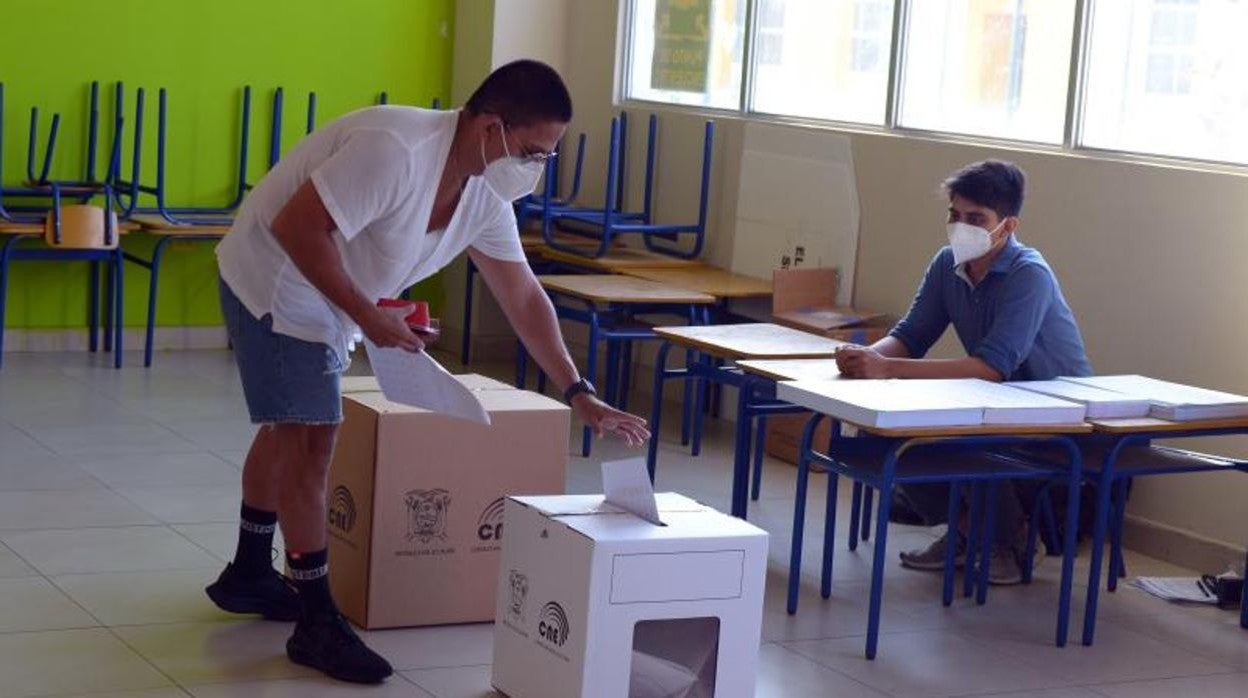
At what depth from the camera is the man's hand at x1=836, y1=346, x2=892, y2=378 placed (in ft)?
14.3

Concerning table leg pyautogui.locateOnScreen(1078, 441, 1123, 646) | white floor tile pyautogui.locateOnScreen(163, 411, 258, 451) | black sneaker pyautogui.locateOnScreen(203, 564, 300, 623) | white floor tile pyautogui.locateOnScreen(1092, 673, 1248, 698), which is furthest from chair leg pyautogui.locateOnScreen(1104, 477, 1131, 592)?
white floor tile pyautogui.locateOnScreen(163, 411, 258, 451)

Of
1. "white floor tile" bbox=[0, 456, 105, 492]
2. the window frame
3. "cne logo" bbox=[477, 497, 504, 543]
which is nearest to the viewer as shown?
"cne logo" bbox=[477, 497, 504, 543]

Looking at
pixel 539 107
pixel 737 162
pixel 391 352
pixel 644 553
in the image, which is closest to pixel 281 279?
pixel 391 352

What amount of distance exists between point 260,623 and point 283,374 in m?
0.68

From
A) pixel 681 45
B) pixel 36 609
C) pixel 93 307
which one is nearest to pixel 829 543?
pixel 36 609

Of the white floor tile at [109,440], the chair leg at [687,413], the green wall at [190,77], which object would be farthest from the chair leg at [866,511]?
the green wall at [190,77]

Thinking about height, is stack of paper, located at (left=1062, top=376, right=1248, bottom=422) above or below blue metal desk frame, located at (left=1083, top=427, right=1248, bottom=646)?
above

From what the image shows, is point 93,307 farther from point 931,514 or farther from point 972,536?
point 972,536

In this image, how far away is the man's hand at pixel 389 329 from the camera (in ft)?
10.4

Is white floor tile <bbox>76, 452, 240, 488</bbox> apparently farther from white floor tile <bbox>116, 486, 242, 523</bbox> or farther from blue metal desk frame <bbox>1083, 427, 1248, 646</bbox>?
blue metal desk frame <bbox>1083, 427, 1248, 646</bbox>

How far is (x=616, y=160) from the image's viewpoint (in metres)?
6.94

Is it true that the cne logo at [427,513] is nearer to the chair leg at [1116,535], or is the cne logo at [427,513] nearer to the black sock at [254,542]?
the black sock at [254,542]

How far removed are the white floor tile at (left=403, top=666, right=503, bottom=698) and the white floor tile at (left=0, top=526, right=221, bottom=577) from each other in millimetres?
910

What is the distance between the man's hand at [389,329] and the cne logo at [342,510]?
763 mm
